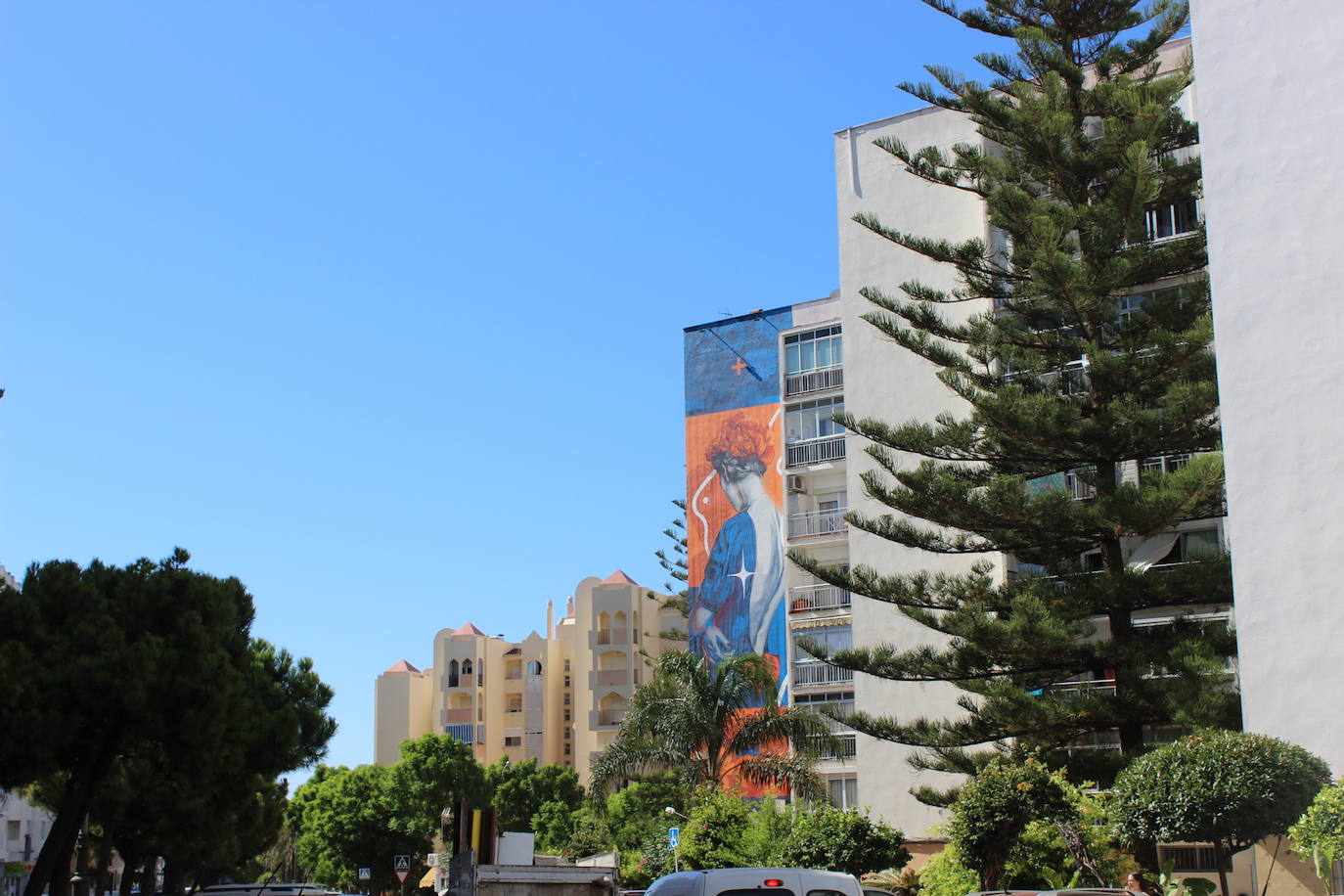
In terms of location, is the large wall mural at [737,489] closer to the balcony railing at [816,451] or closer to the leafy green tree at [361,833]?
the balcony railing at [816,451]

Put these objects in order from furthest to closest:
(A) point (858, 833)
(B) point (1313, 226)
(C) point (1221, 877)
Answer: (A) point (858, 833)
(B) point (1313, 226)
(C) point (1221, 877)

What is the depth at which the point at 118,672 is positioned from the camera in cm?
1989

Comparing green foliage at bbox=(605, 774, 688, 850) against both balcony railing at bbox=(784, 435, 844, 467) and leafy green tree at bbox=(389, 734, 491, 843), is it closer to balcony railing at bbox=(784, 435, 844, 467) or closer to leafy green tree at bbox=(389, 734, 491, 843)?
leafy green tree at bbox=(389, 734, 491, 843)

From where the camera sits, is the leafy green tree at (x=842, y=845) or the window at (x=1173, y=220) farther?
the window at (x=1173, y=220)

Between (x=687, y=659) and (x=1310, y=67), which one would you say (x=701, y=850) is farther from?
(x=1310, y=67)

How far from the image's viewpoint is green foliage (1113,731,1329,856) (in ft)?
54.3

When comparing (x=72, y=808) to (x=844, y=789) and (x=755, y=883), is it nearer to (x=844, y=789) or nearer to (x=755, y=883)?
(x=755, y=883)

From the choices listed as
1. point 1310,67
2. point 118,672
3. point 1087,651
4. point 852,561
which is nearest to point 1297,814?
point 1087,651

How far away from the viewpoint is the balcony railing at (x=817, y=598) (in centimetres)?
4231

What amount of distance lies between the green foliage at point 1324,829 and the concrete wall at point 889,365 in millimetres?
16347

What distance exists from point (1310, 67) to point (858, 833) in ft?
43.9

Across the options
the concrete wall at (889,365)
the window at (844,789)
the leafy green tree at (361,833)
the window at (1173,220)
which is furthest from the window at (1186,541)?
the leafy green tree at (361,833)

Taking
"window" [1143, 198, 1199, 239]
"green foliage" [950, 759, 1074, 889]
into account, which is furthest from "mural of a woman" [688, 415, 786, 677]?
"green foliage" [950, 759, 1074, 889]

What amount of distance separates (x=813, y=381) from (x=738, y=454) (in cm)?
473
